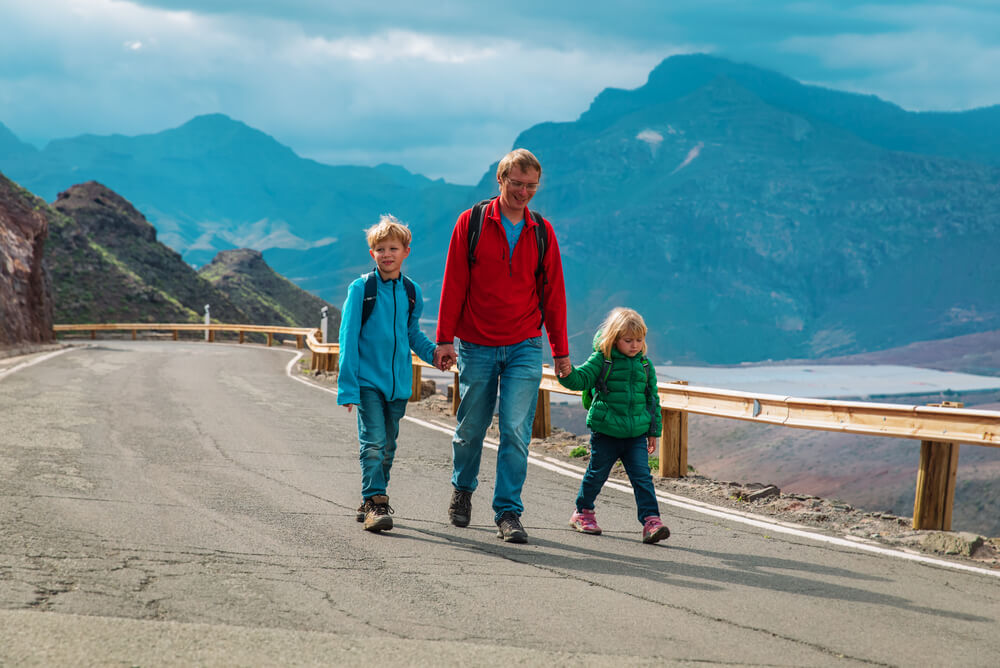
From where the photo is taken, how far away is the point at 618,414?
18.6 feet

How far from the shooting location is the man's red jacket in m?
5.43

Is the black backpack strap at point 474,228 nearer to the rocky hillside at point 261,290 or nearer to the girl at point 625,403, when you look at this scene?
the girl at point 625,403

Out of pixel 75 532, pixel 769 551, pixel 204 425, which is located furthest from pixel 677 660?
pixel 204 425

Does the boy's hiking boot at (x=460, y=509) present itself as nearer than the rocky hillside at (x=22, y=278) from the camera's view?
Yes

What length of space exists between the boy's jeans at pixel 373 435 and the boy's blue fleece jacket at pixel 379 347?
0.21ft

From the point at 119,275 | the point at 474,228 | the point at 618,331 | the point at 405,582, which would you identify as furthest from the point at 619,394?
the point at 119,275

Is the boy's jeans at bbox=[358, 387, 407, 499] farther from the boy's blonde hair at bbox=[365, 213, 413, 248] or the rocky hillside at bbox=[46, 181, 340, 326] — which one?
the rocky hillside at bbox=[46, 181, 340, 326]

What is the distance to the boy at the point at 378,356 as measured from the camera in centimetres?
559

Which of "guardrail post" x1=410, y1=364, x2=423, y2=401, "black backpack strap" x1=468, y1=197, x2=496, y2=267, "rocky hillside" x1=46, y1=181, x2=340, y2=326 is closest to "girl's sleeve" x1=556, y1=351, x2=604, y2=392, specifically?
"black backpack strap" x1=468, y1=197, x2=496, y2=267

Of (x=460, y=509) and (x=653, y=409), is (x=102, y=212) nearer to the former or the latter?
(x=460, y=509)

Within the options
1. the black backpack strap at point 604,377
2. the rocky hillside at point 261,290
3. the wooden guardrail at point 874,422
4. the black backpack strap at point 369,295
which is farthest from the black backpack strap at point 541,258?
the rocky hillside at point 261,290

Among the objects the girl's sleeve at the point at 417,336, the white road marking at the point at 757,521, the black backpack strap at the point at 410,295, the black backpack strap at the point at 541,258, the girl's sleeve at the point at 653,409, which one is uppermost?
the black backpack strap at the point at 541,258

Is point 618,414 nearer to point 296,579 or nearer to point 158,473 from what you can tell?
point 296,579

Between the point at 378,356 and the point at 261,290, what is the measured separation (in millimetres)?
123857
